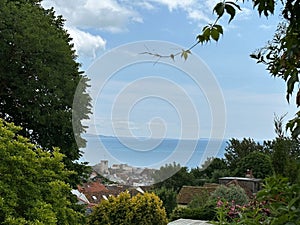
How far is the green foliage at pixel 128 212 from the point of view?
768cm

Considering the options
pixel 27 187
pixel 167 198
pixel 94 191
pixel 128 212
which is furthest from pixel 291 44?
pixel 167 198

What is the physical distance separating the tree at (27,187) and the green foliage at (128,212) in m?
3.79

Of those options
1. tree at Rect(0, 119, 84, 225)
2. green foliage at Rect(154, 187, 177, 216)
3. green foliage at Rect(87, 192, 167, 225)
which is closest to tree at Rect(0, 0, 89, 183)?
green foliage at Rect(87, 192, 167, 225)

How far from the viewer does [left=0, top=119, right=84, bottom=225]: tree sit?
3463mm

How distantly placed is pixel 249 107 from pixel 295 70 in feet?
17.5

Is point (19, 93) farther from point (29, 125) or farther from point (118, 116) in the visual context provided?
point (118, 116)

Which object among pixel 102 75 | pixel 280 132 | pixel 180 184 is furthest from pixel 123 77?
pixel 180 184

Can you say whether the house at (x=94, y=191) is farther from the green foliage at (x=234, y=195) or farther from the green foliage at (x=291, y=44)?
the green foliage at (x=291, y=44)

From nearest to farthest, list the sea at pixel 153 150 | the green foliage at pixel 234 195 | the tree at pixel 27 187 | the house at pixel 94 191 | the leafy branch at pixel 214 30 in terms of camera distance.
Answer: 1. the leafy branch at pixel 214 30
2. the tree at pixel 27 187
3. the sea at pixel 153 150
4. the green foliage at pixel 234 195
5. the house at pixel 94 191

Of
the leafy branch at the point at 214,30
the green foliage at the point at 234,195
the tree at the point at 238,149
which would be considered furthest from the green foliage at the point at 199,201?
the leafy branch at the point at 214,30

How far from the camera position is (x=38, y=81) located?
7656 millimetres

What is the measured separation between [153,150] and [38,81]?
2439 millimetres

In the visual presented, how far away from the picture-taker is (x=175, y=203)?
1089 cm

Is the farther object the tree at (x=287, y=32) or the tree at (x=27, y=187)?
the tree at (x=27, y=187)
